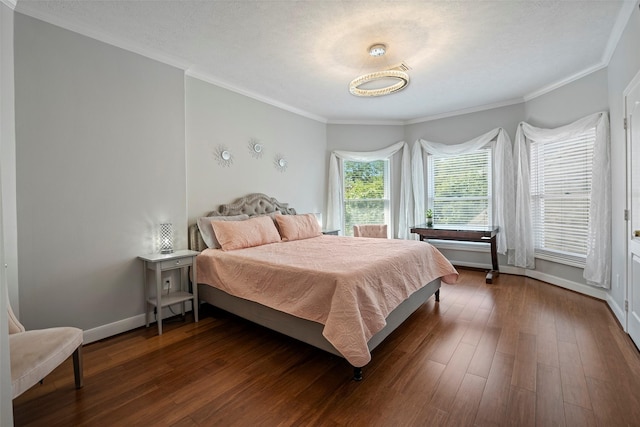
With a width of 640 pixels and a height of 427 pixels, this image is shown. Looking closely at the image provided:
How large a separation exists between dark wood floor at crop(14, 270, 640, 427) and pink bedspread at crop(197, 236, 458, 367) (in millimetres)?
356

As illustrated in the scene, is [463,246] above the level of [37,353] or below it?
above

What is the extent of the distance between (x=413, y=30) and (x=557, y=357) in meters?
2.88

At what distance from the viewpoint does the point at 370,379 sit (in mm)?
2014

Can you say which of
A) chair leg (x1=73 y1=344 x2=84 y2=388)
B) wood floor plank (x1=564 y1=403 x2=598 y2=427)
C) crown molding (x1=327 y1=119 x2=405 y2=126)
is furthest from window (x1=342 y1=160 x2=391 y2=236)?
chair leg (x1=73 y1=344 x2=84 y2=388)

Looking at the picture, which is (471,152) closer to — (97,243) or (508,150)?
(508,150)

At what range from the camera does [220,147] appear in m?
3.79

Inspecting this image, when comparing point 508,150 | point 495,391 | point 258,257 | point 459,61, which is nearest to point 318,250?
point 258,257

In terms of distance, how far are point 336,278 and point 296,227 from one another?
208cm

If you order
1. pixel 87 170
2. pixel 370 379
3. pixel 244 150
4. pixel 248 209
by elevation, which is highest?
pixel 244 150

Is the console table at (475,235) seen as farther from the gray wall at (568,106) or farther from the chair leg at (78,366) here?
the chair leg at (78,366)

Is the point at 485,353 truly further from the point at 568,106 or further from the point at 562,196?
the point at 568,106

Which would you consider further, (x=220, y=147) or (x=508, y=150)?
(x=508, y=150)

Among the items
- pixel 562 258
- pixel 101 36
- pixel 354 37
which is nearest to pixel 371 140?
pixel 354 37

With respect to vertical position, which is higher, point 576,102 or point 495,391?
point 576,102
